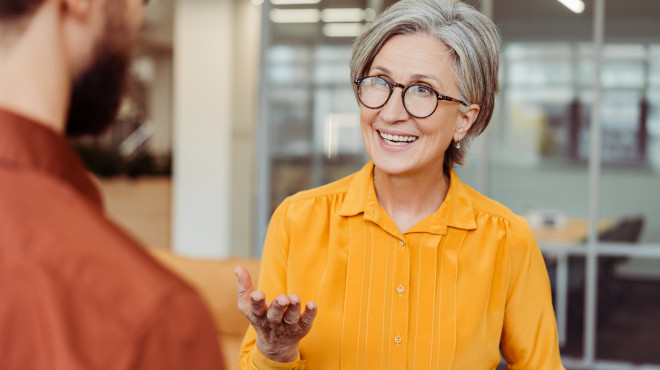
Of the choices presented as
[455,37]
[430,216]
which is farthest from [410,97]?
[430,216]

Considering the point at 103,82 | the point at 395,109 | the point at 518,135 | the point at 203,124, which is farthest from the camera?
the point at 203,124

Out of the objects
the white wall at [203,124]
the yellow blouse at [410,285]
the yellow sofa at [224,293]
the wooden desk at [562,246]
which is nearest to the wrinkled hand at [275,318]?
the yellow blouse at [410,285]

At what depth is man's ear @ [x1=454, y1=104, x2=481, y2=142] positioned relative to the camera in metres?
1.59

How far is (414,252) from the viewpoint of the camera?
1525 mm

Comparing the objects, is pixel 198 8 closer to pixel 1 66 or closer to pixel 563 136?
pixel 563 136

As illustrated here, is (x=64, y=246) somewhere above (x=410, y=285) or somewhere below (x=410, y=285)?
above

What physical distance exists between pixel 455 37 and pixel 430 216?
1.30ft

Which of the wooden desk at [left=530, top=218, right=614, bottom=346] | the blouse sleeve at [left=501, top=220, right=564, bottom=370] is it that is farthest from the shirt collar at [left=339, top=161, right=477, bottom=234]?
the wooden desk at [left=530, top=218, right=614, bottom=346]

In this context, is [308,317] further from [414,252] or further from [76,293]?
[76,293]

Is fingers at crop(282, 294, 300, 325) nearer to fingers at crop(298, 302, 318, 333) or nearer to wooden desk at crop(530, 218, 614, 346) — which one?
fingers at crop(298, 302, 318, 333)

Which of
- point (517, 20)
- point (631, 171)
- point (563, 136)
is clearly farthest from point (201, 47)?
point (631, 171)

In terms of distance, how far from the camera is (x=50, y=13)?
63cm

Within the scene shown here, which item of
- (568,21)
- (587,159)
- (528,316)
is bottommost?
(528,316)

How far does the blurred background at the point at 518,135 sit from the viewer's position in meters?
5.14
